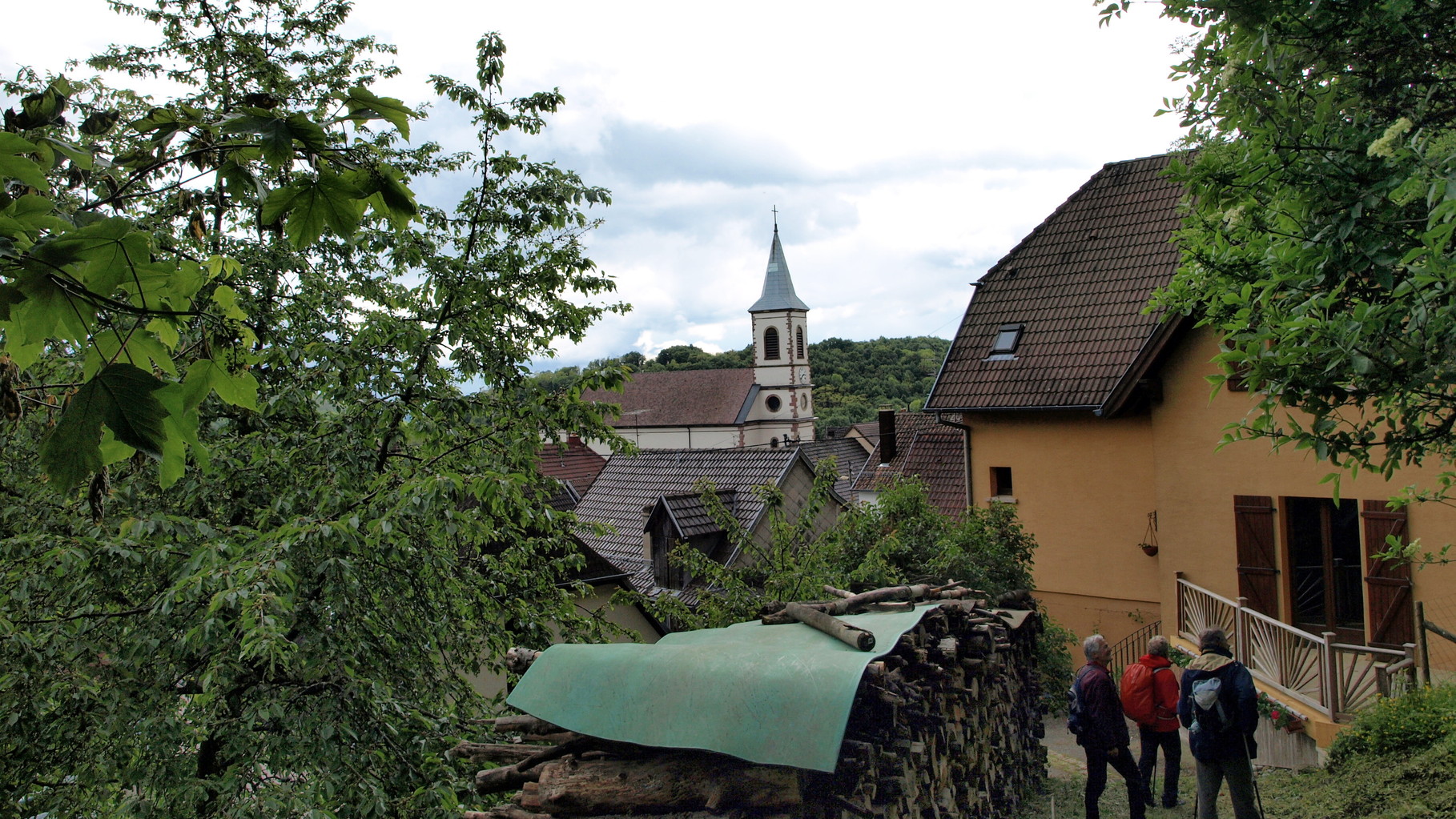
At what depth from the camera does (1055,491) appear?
51.9 feet

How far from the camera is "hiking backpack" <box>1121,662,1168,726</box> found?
8156 mm

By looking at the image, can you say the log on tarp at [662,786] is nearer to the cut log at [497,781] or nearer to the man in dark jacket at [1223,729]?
the cut log at [497,781]

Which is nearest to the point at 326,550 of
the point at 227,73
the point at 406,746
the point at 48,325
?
the point at 406,746

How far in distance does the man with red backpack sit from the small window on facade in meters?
8.60

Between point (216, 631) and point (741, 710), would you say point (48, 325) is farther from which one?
point (216, 631)

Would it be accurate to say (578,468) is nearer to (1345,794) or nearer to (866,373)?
(1345,794)

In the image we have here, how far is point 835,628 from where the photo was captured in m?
5.23

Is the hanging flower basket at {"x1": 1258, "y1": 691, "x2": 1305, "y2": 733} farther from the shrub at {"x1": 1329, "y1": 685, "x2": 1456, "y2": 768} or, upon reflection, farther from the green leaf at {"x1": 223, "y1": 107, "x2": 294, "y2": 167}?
the green leaf at {"x1": 223, "y1": 107, "x2": 294, "y2": 167}

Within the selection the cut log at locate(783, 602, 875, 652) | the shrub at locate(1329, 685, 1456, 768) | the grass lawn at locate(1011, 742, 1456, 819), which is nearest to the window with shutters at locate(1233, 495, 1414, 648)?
the shrub at locate(1329, 685, 1456, 768)

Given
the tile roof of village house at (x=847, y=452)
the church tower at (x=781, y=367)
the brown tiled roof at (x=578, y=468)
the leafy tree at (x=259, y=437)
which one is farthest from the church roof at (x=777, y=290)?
the leafy tree at (x=259, y=437)

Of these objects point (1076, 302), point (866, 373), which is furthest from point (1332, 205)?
point (866, 373)

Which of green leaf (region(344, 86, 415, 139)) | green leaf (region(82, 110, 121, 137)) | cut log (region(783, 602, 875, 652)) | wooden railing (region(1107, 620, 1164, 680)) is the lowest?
wooden railing (region(1107, 620, 1164, 680))

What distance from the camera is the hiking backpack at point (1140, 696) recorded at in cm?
816

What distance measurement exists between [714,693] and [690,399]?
240 ft
